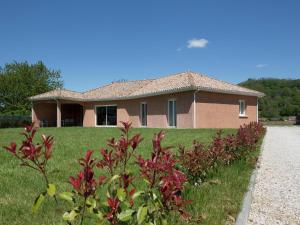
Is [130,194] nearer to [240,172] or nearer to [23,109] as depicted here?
[240,172]

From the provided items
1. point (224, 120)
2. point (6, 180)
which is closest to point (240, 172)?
point (6, 180)

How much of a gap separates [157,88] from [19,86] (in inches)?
1495

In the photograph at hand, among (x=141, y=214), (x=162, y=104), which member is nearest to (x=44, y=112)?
(x=162, y=104)

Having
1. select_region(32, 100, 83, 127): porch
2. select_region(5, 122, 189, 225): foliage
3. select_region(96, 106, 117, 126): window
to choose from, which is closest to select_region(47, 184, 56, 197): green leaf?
select_region(5, 122, 189, 225): foliage

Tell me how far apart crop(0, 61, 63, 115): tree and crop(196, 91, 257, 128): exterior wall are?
129 feet

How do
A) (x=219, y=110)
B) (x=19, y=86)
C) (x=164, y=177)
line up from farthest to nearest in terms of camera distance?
(x=19, y=86)
(x=219, y=110)
(x=164, y=177)

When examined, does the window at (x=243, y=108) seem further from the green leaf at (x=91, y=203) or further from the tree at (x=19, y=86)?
the tree at (x=19, y=86)

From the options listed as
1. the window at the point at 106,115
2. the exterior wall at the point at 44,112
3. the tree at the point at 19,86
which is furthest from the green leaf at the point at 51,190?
the tree at the point at 19,86

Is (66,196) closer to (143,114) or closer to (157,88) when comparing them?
(157,88)

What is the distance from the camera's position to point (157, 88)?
2797 cm

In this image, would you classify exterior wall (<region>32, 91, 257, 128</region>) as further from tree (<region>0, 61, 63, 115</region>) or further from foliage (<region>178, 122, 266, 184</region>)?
tree (<region>0, 61, 63, 115</region>)

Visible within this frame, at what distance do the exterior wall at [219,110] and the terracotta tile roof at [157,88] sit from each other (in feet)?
1.96

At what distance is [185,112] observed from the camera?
2452cm

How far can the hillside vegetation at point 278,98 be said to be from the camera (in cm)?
5281
